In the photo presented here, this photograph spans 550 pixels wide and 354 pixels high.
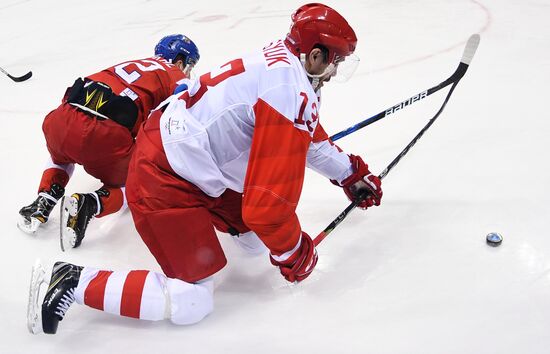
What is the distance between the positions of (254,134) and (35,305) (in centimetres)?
77

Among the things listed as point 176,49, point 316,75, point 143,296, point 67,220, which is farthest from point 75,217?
point 316,75

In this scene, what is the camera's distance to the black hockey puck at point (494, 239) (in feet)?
5.08

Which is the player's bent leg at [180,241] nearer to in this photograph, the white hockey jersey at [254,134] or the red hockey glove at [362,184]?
the white hockey jersey at [254,134]

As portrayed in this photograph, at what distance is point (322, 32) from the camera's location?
4.06 feet

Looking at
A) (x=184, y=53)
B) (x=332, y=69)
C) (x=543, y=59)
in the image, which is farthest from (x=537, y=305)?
(x=543, y=59)

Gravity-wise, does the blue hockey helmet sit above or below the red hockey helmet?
below

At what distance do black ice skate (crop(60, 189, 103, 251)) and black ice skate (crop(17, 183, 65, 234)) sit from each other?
203mm

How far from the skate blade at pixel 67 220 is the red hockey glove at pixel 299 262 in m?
0.78

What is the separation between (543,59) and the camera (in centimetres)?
306

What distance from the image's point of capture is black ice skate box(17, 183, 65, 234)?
1.83m

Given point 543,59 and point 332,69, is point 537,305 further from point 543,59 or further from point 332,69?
point 543,59

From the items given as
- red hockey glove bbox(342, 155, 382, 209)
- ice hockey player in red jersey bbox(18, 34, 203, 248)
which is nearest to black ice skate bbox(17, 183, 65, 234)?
ice hockey player in red jersey bbox(18, 34, 203, 248)

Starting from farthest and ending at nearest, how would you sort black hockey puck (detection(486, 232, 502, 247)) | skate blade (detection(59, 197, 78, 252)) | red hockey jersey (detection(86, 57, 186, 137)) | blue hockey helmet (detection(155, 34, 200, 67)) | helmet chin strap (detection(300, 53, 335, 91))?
blue hockey helmet (detection(155, 34, 200, 67)) → red hockey jersey (detection(86, 57, 186, 137)) → skate blade (detection(59, 197, 78, 252)) → black hockey puck (detection(486, 232, 502, 247)) → helmet chin strap (detection(300, 53, 335, 91))

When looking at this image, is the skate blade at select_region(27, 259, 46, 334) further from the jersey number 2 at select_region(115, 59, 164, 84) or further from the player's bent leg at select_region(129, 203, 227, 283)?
the jersey number 2 at select_region(115, 59, 164, 84)
